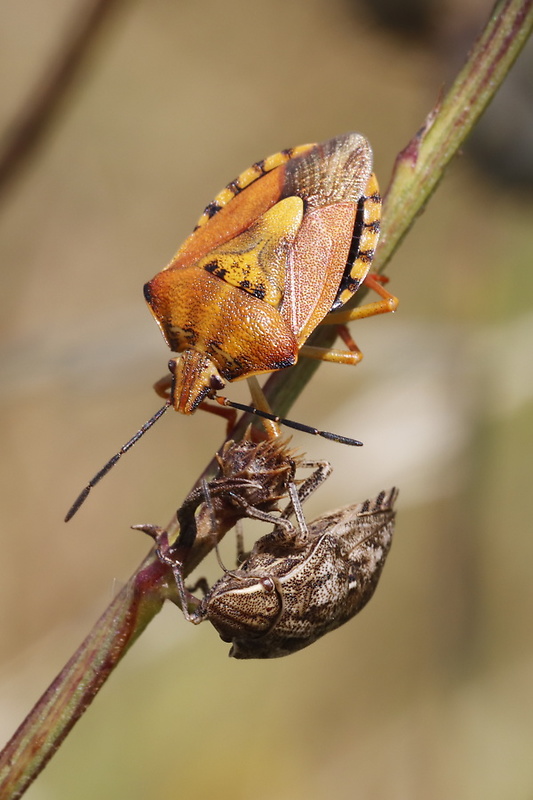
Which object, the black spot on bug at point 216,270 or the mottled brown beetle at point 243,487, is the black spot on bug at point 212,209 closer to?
the black spot on bug at point 216,270

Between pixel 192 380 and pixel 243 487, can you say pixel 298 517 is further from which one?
pixel 192 380

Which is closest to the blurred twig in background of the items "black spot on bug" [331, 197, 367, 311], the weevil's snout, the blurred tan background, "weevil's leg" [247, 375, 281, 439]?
the blurred tan background

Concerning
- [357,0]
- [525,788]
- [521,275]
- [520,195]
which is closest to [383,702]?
[525,788]

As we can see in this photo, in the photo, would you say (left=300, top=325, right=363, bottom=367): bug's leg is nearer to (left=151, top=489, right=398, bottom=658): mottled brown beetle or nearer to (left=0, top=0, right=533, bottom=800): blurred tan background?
(left=151, top=489, right=398, bottom=658): mottled brown beetle

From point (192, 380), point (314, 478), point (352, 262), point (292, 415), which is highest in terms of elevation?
point (352, 262)

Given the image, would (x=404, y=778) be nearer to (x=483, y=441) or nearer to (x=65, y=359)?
(x=483, y=441)

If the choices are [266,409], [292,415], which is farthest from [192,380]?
[292,415]

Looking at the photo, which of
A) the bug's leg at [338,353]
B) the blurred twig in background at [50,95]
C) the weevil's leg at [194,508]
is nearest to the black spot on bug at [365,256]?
the bug's leg at [338,353]
